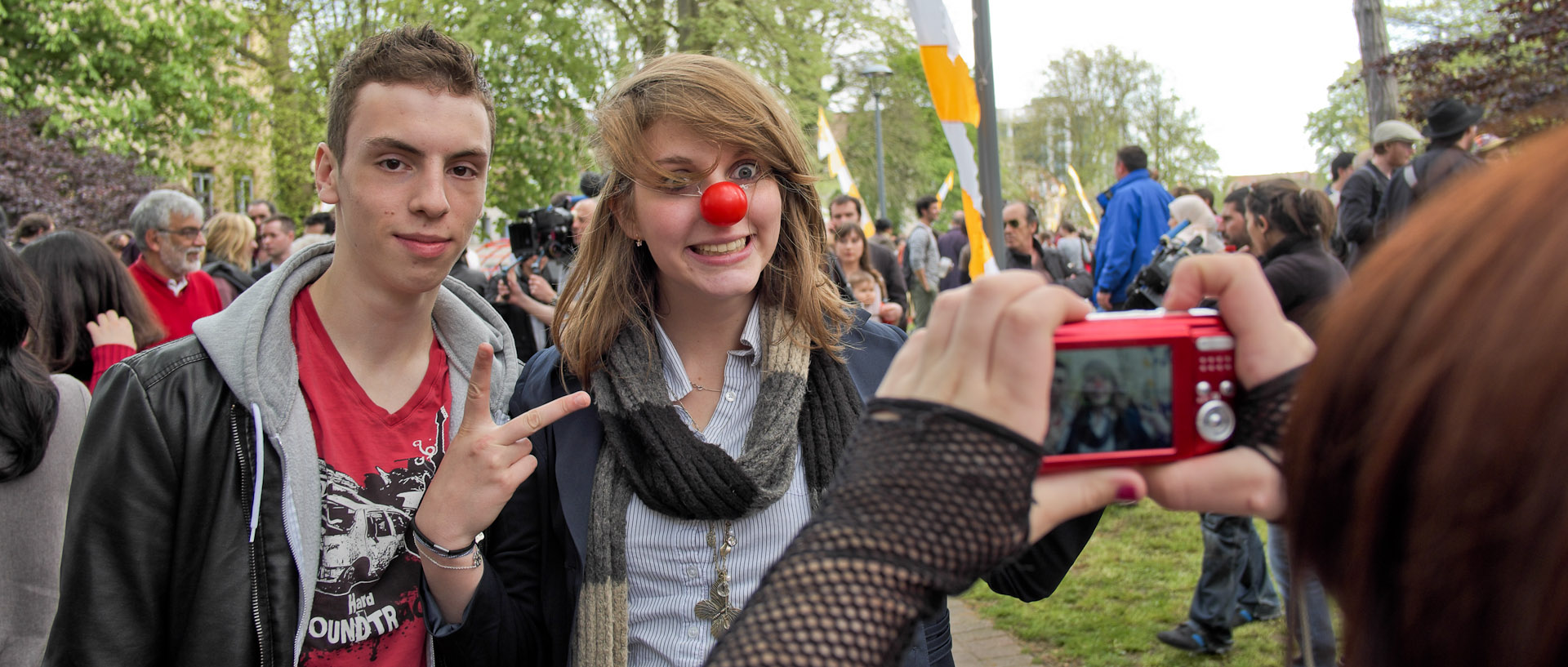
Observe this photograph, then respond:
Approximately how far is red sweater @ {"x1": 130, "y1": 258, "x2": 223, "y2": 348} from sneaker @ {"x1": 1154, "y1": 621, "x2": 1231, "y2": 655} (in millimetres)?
5331

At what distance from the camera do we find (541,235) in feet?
18.2

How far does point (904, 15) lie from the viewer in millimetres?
23547

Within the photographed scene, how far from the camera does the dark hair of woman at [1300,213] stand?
4.34 meters

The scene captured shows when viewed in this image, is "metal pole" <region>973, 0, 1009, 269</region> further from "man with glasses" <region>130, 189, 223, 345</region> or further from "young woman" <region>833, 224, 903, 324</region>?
"man with glasses" <region>130, 189, 223, 345</region>

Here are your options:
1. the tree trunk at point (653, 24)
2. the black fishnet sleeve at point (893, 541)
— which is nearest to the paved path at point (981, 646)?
the black fishnet sleeve at point (893, 541)

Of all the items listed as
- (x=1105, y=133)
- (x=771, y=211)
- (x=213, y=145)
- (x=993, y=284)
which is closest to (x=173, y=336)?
(x=771, y=211)

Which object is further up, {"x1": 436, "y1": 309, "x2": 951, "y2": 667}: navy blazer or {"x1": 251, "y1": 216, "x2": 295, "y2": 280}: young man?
{"x1": 251, "y1": 216, "x2": 295, "y2": 280}: young man

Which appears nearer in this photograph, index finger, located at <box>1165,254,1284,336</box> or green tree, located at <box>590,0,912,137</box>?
index finger, located at <box>1165,254,1284,336</box>

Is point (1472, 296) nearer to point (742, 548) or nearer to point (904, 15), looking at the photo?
point (742, 548)

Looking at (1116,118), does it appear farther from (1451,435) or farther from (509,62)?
(1451,435)

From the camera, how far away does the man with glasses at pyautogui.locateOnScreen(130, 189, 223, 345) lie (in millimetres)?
5566

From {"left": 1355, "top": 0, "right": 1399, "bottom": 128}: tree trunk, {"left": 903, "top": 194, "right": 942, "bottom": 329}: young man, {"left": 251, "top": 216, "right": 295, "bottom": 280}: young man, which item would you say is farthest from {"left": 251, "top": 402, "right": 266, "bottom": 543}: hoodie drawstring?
{"left": 1355, "top": 0, "right": 1399, "bottom": 128}: tree trunk

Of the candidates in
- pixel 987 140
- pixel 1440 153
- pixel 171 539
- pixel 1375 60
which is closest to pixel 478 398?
pixel 171 539

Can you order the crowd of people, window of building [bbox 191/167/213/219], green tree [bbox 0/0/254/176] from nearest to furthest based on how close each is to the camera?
the crowd of people → green tree [bbox 0/0/254/176] → window of building [bbox 191/167/213/219]
